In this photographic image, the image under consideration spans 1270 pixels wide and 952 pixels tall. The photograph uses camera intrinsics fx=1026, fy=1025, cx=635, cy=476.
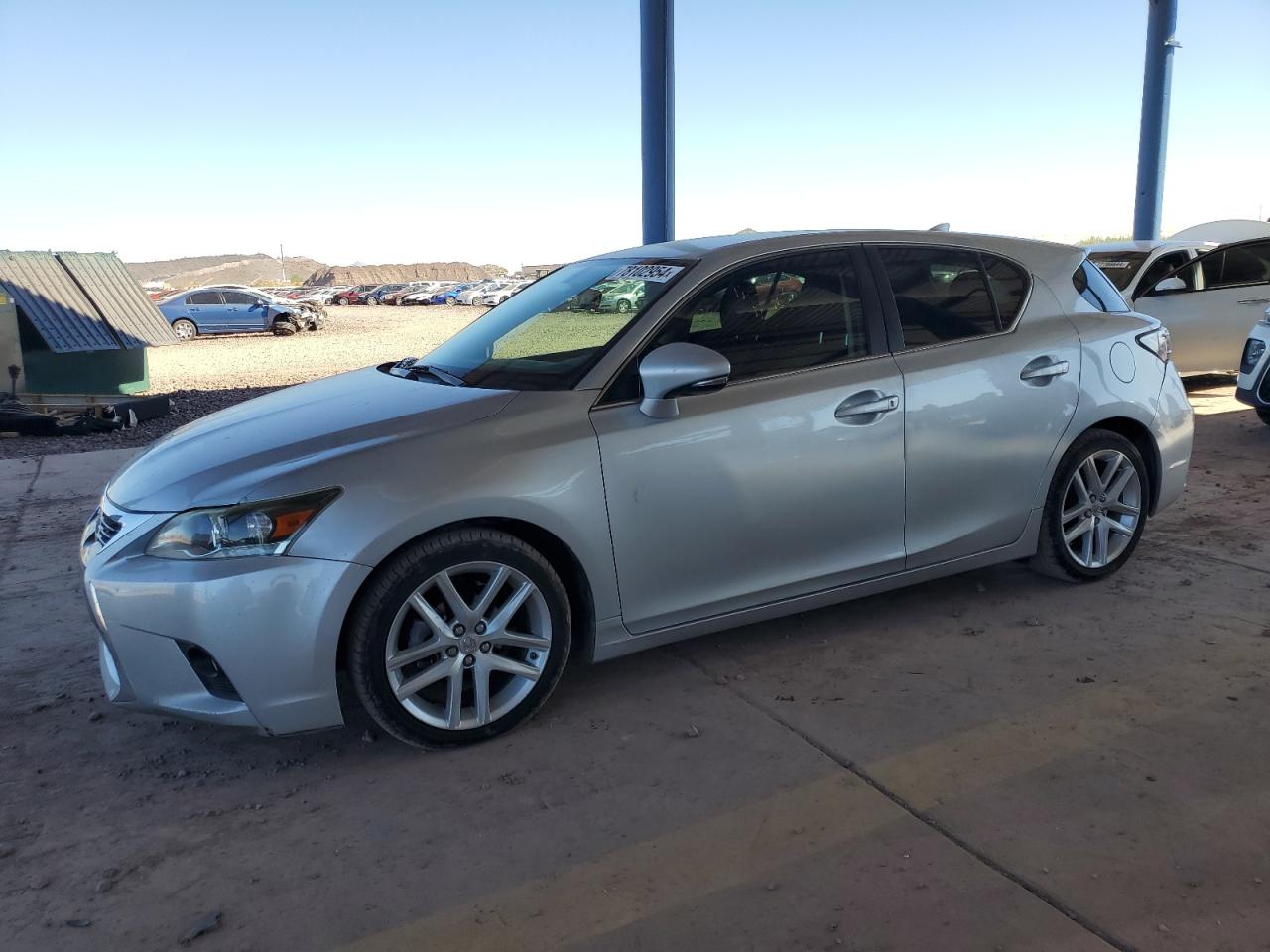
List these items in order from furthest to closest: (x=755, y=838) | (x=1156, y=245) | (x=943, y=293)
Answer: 1. (x=1156, y=245)
2. (x=943, y=293)
3. (x=755, y=838)

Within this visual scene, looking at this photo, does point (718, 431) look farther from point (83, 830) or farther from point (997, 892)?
point (83, 830)

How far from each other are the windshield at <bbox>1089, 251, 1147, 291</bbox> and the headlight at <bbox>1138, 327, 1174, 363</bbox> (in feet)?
21.4

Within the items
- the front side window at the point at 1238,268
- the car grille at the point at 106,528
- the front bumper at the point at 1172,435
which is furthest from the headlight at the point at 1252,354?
the car grille at the point at 106,528

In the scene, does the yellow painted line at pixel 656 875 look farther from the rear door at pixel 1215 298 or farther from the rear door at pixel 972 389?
the rear door at pixel 1215 298

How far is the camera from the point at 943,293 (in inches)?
166

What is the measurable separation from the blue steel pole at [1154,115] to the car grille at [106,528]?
19.6 m

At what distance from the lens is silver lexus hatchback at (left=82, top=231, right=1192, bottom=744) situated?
122 inches

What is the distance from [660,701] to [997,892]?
1439 millimetres

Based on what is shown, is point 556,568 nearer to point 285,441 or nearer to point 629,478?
point 629,478

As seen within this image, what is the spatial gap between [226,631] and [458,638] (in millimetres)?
692

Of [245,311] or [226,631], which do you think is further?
[245,311]

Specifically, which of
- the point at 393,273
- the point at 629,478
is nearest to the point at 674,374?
the point at 629,478

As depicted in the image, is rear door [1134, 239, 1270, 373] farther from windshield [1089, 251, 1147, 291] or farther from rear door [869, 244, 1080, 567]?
rear door [869, 244, 1080, 567]

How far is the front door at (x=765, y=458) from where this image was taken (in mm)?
3520
